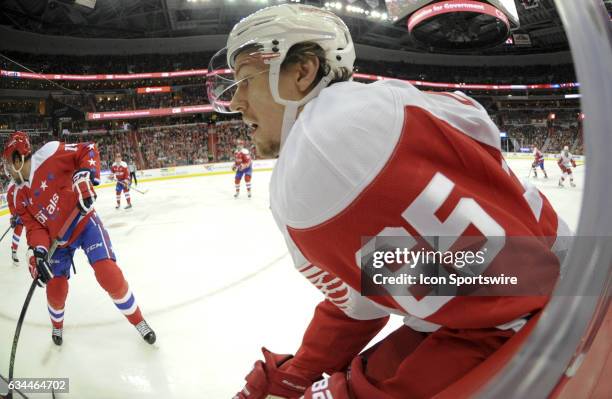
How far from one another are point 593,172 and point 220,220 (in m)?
6.28

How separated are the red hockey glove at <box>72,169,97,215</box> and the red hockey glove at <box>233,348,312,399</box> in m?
2.25

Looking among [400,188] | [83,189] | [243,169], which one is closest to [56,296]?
[83,189]

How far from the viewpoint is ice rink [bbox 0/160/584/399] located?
2.26 meters

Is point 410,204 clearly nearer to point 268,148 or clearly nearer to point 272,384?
point 268,148

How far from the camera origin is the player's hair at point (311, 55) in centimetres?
86

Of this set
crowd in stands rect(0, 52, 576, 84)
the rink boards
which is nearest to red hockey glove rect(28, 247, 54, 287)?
the rink boards

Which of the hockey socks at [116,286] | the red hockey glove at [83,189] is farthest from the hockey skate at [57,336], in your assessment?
the red hockey glove at [83,189]

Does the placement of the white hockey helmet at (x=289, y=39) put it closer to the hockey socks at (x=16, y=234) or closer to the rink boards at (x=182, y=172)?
the hockey socks at (x=16, y=234)

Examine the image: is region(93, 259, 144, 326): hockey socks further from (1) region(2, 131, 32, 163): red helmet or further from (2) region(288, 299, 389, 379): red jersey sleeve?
(2) region(288, 299, 389, 379): red jersey sleeve

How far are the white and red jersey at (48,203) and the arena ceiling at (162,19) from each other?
1414 centimetres

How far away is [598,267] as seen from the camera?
320mm

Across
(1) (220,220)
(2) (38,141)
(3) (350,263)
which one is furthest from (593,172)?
(2) (38,141)

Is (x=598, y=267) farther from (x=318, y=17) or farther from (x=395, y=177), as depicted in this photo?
(x=318, y=17)

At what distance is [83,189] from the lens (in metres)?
2.67
